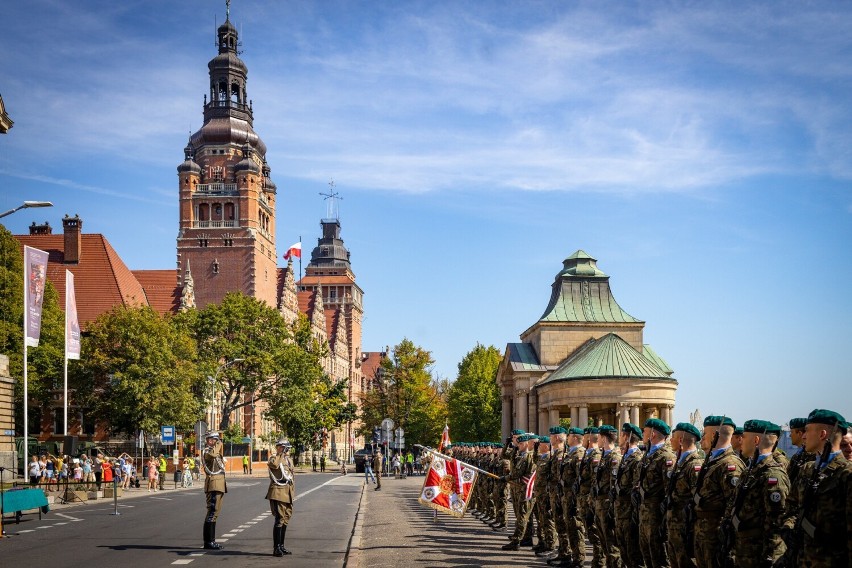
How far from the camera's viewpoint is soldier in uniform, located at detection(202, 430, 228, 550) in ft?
56.1

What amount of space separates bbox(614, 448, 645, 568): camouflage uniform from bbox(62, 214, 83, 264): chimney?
256 feet

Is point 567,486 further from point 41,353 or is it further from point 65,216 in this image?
point 65,216

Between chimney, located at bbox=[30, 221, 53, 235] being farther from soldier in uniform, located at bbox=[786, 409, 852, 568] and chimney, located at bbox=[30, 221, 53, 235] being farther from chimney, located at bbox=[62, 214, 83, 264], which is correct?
soldier in uniform, located at bbox=[786, 409, 852, 568]

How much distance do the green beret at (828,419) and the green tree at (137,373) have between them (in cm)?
5077

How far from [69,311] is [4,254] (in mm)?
15753

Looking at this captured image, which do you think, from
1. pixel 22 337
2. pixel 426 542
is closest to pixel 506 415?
pixel 22 337

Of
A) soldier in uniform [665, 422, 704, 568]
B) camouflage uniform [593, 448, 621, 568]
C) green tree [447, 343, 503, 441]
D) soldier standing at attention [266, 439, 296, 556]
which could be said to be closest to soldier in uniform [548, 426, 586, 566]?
camouflage uniform [593, 448, 621, 568]

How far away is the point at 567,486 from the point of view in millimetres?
14430

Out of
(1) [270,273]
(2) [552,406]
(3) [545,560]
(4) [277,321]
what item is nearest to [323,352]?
(4) [277,321]

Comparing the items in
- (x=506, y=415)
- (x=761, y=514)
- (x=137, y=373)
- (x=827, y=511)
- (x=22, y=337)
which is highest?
(x=22, y=337)

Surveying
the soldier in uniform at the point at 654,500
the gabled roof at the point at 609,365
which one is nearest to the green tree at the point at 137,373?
the gabled roof at the point at 609,365

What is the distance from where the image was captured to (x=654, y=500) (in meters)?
11.0

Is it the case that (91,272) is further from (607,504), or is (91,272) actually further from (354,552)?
(607,504)

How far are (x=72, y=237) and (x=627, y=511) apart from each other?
260 ft
